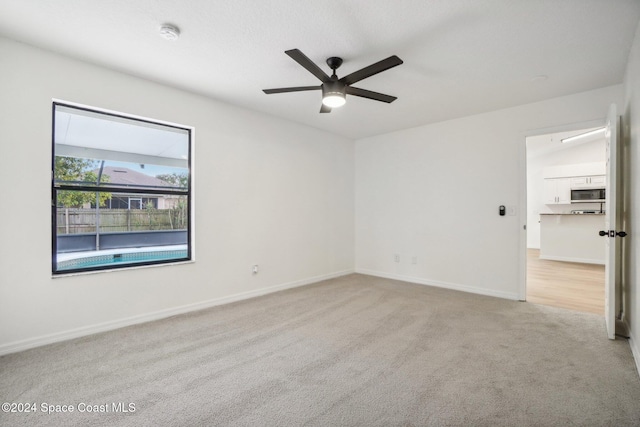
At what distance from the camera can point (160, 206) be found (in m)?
3.41

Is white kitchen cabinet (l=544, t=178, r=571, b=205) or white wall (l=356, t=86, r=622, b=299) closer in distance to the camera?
white wall (l=356, t=86, r=622, b=299)

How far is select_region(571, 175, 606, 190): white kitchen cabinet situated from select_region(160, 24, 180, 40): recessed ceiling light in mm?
8856

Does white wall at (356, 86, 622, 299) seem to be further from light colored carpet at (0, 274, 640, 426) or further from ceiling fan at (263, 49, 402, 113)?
ceiling fan at (263, 49, 402, 113)

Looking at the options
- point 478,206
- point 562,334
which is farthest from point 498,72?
point 562,334

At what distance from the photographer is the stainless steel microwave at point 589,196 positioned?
6895 mm

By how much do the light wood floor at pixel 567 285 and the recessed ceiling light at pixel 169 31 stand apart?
15.7 ft

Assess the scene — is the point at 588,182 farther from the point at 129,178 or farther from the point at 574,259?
the point at 129,178

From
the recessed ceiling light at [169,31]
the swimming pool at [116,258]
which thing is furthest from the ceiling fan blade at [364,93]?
the swimming pool at [116,258]

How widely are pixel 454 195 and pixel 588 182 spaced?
520cm

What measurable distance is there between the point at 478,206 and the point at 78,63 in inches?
190

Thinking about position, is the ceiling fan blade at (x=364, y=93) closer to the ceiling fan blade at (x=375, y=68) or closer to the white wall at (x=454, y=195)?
the ceiling fan blade at (x=375, y=68)

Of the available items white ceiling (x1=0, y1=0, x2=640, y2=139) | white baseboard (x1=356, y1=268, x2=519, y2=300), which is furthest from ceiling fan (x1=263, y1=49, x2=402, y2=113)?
white baseboard (x1=356, y1=268, x2=519, y2=300)

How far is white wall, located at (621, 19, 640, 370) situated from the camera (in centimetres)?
226

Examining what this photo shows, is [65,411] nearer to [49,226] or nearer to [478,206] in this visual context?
[49,226]
